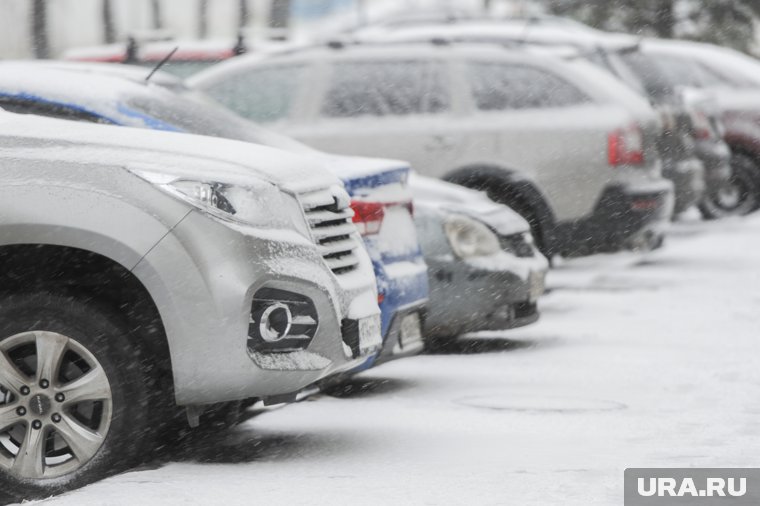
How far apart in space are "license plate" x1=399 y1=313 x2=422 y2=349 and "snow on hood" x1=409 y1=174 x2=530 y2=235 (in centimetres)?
157

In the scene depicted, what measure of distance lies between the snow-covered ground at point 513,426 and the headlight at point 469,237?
641 millimetres

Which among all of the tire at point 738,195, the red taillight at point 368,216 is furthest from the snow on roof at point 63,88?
the tire at point 738,195

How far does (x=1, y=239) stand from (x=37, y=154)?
335 mm

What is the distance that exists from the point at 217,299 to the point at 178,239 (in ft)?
0.83

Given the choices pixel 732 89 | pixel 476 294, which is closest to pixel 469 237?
pixel 476 294

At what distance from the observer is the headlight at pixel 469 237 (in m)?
9.63

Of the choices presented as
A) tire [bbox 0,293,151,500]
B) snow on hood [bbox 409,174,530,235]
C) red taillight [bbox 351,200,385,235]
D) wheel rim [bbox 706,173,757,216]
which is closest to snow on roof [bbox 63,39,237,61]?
wheel rim [bbox 706,173,757,216]

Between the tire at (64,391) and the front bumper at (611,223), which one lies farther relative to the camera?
the front bumper at (611,223)

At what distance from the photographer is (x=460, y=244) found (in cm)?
966

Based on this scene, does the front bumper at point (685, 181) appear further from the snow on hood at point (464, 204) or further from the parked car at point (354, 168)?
the parked car at point (354, 168)

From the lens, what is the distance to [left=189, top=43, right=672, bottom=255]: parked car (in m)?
13.2

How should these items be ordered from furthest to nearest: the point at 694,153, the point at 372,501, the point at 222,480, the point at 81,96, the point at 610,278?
the point at 694,153
the point at 610,278
the point at 81,96
the point at 222,480
the point at 372,501

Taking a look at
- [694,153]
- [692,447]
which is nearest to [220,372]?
[692,447]

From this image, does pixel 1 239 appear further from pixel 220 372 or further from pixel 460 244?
pixel 460 244
